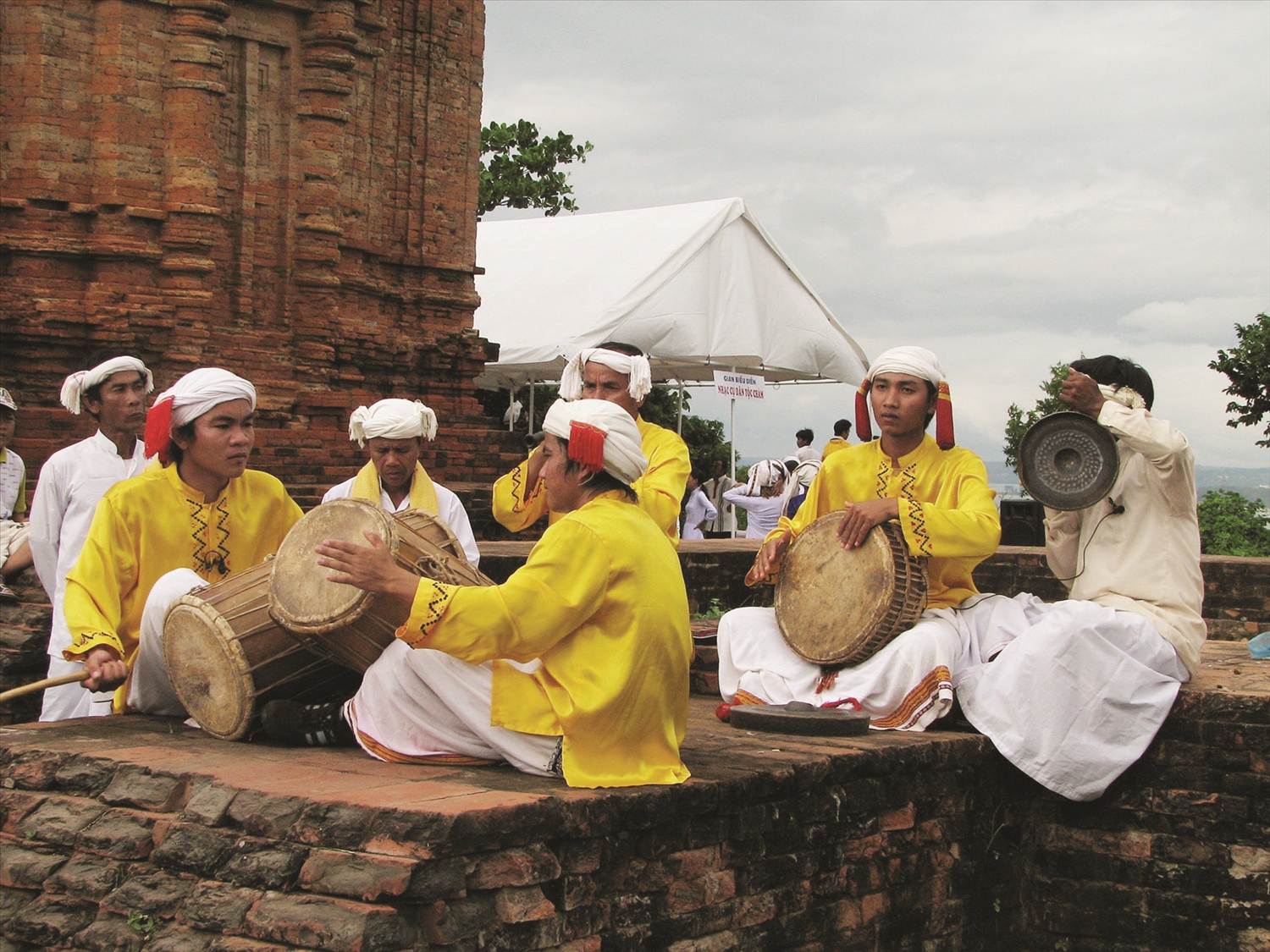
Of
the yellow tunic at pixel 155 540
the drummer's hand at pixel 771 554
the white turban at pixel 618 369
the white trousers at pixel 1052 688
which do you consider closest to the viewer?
the yellow tunic at pixel 155 540

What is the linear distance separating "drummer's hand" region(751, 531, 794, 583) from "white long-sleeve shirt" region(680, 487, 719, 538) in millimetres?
9219

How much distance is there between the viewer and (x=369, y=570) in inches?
135

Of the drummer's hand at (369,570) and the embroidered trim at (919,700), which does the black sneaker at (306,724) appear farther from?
the embroidered trim at (919,700)

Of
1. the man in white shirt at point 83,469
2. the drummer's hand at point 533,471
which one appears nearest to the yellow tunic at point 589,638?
the drummer's hand at point 533,471

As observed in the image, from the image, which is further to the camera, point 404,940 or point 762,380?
point 762,380

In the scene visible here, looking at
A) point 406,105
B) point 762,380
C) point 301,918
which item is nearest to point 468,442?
point 406,105

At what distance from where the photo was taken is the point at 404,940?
3.01 m

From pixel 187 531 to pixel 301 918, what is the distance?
2.10 meters

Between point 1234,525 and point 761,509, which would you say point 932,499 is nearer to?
point 761,509

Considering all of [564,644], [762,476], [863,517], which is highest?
[762,476]

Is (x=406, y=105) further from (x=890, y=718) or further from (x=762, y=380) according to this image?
(x=890, y=718)

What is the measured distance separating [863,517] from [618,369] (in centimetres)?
104

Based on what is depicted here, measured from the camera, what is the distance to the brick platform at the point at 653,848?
10.3 ft

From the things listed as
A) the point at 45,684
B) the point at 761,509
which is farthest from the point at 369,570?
the point at 761,509
